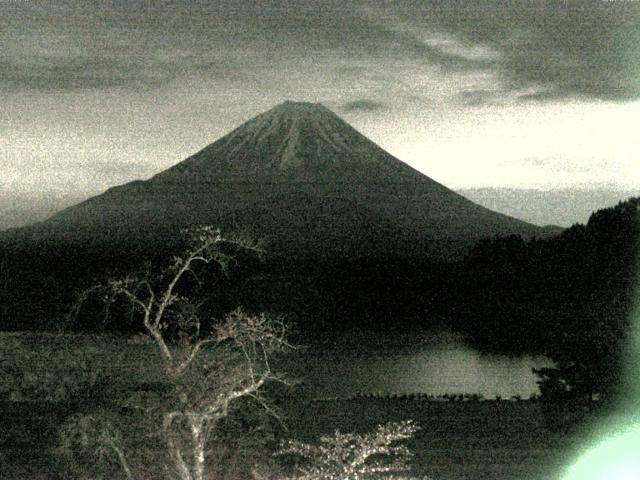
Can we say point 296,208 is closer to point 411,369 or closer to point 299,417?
point 411,369

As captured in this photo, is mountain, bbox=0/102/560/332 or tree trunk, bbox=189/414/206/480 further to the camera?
mountain, bbox=0/102/560/332

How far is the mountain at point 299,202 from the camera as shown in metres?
48.8

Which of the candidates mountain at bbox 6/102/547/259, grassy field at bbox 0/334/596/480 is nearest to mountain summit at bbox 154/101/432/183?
mountain at bbox 6/102/547/259

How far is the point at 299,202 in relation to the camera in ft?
174

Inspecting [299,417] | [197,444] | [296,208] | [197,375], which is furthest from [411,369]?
[296,208]

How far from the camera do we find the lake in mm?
12000

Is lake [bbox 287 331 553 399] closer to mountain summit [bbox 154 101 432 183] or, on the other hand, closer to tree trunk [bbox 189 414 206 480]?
tree trunk [bbox 189 414 206 480]

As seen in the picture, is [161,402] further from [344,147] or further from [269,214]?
[344,147]

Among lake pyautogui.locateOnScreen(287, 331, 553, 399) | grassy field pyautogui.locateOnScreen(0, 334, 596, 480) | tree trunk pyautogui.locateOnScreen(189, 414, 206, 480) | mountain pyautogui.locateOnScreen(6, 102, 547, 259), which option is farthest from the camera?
mountain pyautogui.locateOnScreen(6, 102, 547, 259)

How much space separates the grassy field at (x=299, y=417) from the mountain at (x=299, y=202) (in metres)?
36.3

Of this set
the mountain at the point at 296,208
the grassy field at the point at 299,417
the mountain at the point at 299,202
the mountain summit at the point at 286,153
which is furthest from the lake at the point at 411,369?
the mountain summit at the point at 286,153

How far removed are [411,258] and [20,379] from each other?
40.0m

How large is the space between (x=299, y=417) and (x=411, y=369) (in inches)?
254

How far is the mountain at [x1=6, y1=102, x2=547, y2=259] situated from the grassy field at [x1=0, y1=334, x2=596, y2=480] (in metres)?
36.3
